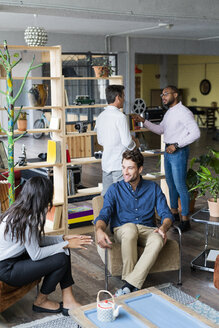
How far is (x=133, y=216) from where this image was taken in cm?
389

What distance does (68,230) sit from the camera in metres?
5.31

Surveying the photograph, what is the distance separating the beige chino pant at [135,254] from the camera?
3.51 meters

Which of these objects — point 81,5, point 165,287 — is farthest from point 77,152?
point 165,287

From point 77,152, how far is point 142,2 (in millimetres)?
5911

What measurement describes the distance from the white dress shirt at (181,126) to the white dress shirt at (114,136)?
76 cm

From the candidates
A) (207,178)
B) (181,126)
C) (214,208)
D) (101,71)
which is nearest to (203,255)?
(214,208)

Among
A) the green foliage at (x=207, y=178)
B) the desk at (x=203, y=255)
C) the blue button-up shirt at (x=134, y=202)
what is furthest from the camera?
the green foliage at (x=207, y=178)

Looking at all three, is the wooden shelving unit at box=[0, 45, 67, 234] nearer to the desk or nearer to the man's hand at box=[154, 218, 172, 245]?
the desk

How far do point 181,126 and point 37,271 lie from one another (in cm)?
276

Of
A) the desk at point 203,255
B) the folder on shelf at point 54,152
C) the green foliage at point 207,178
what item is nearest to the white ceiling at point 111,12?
the folder on shelf at point 54,152

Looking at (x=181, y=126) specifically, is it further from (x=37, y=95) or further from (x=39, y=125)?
(x=39, y=125)

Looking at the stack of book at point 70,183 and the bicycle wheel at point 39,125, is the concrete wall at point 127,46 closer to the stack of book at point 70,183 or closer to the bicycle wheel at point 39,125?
the bicycle wheel at point 39,125

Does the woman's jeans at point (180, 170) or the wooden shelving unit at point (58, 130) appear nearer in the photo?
the wooden shelving unit at point (58, 130)

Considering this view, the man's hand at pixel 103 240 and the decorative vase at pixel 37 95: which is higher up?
the decorative vase at pixel 37 95
